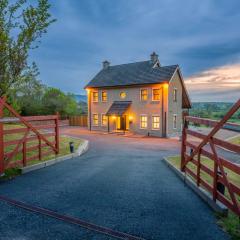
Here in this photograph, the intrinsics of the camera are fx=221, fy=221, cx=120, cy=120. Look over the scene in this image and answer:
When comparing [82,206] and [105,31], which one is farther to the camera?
[105,31]

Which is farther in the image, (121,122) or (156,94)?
(121,122)

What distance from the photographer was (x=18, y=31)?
10.1 m

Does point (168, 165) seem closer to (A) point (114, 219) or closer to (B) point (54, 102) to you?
(A) point (114, 219)

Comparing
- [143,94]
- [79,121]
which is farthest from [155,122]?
[79,121]

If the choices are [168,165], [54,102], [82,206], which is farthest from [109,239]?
[54,102]

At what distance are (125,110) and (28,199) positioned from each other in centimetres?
2238

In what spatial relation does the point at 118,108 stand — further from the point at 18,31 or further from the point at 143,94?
the point at 18,31

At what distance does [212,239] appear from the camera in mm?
4062

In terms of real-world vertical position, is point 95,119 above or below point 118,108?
below

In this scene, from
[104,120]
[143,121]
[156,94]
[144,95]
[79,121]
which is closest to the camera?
[156,94]

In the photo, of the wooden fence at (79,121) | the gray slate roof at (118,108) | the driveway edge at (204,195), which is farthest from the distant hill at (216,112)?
the wooden fence at (79,121)

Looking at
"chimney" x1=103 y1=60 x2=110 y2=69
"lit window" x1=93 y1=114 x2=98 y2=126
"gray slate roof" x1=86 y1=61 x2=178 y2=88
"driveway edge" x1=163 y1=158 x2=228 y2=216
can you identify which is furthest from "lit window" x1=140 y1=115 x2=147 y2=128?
"driveway edge" x1=163 y1=158 x2=228 y2=216

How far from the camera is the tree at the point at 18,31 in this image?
980cm

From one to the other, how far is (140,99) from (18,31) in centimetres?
1948
